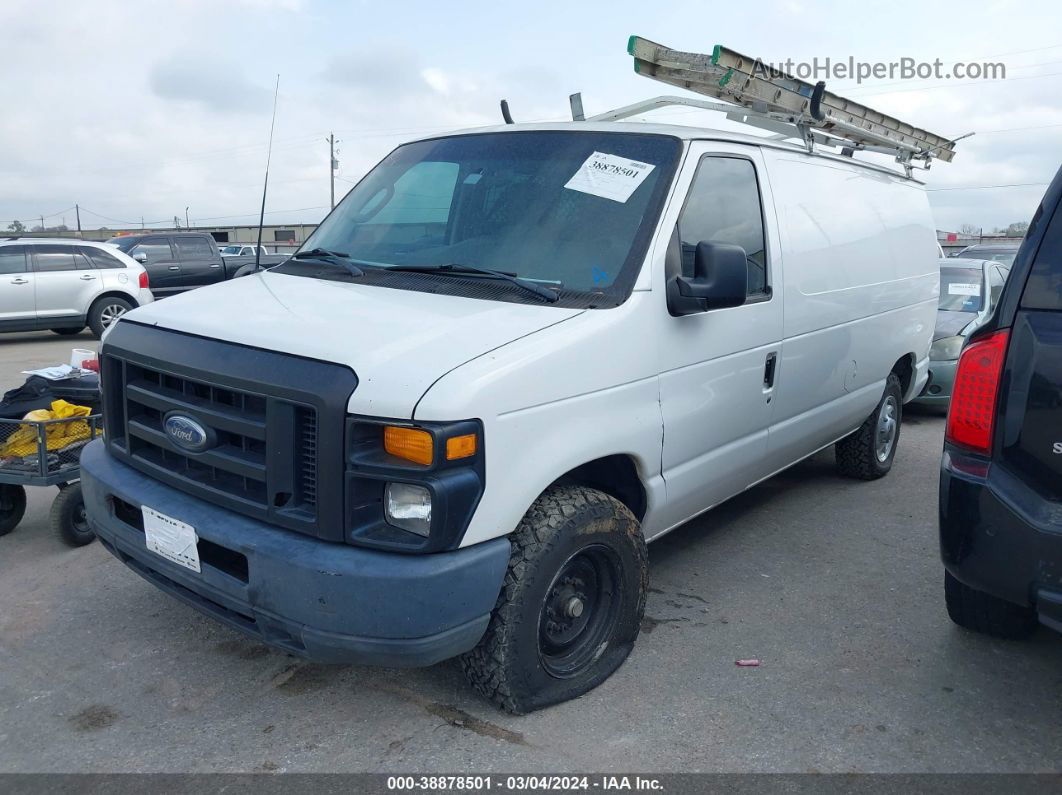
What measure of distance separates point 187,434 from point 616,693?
1.81m

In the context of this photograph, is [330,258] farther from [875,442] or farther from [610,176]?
[875,442]

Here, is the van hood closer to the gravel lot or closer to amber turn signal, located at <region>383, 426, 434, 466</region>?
amber turn signal, located at <region>383, 426, 434, 466</region>

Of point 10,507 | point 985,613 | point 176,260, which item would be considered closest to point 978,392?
point 985,613

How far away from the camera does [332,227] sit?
4.21 m

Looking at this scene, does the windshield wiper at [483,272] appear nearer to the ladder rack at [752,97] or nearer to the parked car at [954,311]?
the ladder rack at [752,97]

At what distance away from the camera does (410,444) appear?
2.57 meters

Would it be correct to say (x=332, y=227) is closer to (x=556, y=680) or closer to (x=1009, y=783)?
(x=556, y=680)

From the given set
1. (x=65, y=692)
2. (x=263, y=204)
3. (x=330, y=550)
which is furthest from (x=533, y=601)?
(x=263, y=204)

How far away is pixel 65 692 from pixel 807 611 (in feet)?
10.2

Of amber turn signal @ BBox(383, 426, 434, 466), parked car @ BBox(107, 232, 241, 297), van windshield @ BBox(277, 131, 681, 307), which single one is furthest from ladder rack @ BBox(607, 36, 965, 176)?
parked car @ BBox(107, 232, 241, 297)

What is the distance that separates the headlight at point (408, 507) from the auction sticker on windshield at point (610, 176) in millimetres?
1575

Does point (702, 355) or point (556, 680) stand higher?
point (702, 355)

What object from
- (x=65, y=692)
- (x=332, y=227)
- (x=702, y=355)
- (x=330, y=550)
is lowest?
(x=65, y=692)

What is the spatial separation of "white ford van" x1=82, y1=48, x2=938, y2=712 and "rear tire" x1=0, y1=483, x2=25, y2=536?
1.71 meters
